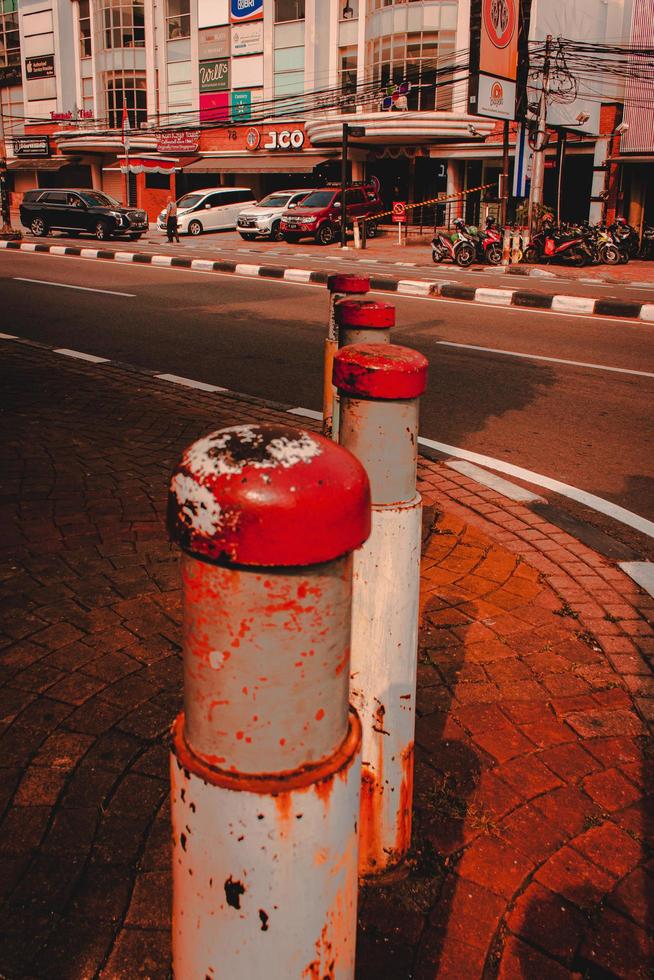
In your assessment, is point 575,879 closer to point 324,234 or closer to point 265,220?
point 324,234

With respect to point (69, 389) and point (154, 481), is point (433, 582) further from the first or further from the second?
point (69, 389)

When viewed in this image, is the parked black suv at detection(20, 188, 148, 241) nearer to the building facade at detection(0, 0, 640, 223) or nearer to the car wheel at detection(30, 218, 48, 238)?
the car wheel at detection(30, 218, 48, 238)

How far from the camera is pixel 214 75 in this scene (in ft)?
139

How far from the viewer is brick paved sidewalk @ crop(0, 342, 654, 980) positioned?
1.95m

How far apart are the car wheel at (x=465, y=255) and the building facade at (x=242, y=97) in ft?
30.7

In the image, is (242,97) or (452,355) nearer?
(452,355)

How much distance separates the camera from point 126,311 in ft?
37.7

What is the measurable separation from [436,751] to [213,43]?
152 ft

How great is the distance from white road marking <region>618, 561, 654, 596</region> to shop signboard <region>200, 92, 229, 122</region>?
139 ft

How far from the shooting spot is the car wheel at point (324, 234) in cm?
2608

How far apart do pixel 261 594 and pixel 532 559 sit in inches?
121

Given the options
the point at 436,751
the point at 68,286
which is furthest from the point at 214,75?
the point at 436,751

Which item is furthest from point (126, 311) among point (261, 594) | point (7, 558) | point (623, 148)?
point (623, 148)

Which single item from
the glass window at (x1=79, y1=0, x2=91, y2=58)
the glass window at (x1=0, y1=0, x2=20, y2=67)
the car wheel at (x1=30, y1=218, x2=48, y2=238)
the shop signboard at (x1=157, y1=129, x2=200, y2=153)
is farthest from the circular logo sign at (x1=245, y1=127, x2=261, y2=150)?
the glass window at (x1=0, y1=0, x2=20, y2=67)
